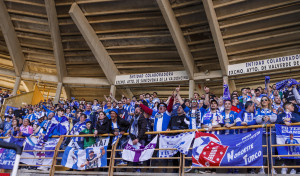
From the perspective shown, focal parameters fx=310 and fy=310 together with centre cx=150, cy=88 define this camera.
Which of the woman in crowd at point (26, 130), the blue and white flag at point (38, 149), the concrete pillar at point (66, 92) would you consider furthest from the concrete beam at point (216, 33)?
the concrete pillar at point (66, 92)

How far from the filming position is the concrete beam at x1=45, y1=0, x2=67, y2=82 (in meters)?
15.9

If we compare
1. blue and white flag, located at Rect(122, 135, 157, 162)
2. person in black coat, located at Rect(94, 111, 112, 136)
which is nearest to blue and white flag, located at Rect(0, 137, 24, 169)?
person in black coat, located at Rect(94, 111, 112, 136)

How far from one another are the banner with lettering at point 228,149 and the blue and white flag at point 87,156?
2473mm

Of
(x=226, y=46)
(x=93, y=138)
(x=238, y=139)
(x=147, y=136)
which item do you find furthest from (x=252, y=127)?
(x=226, y=46)

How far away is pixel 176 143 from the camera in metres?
6.93

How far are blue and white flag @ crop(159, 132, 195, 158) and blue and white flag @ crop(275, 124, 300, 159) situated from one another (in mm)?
1745

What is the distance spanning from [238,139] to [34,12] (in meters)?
14.9

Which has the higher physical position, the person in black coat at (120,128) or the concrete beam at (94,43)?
the concrete beam at (94,43)

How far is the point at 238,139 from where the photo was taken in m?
6.27

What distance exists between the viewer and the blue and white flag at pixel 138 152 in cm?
716

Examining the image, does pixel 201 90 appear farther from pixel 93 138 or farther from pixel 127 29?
pixel 93 138

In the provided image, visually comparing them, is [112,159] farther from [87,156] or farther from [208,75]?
[208,75]

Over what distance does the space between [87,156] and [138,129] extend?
63.0 inches

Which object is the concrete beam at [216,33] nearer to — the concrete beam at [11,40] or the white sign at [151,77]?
the white sign at [151,77]
